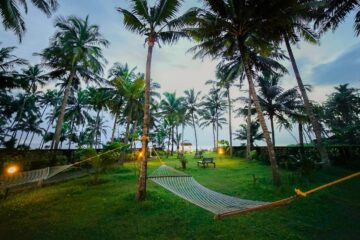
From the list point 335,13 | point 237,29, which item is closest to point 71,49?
point 237,29

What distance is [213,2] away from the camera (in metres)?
7.57

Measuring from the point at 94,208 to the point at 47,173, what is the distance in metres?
2.37

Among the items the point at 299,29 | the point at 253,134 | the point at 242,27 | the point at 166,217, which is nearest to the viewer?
the point at 166,217

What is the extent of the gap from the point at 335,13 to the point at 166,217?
1200 cm

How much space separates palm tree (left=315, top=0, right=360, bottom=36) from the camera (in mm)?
9328

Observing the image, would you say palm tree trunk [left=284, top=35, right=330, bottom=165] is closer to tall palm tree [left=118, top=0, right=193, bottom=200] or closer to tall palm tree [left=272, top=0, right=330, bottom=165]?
tall palm tree [left=272, top=0, right=330, bottom=165]

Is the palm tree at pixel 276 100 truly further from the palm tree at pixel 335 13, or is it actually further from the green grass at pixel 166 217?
the green grass at pixel 166 217

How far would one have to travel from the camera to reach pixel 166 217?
4.68 m

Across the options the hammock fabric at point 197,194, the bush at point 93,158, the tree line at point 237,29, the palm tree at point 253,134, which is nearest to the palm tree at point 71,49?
the tree line at point 237,29

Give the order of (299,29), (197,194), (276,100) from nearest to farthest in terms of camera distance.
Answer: (197,194) < (299,29) < (276,100)

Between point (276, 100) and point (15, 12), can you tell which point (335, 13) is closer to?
point (276, 100)

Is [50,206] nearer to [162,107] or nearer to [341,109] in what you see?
[162,107]

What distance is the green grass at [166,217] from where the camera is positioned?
3.85 meters

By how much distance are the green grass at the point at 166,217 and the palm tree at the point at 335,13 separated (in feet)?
25.6
